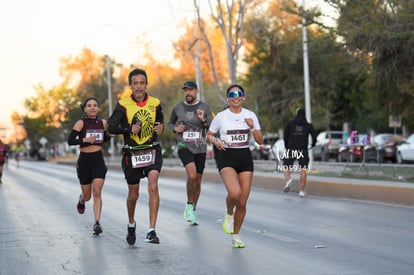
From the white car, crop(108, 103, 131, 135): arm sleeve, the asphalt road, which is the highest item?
crop(108, 103, 131, 135): arm sleeve

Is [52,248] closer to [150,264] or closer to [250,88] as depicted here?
[150,264]

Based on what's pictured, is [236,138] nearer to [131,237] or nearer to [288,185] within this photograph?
[131,237]

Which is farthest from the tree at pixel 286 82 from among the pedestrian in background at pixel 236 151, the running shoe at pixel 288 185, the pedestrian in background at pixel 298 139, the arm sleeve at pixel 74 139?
the pedestrian in background at pixel 236 151

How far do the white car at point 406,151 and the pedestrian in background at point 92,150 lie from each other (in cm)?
2481

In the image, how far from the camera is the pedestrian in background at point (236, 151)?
908cm

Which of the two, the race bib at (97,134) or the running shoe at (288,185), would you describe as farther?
the running shoe at (288,185)

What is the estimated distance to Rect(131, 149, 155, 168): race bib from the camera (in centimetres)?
949

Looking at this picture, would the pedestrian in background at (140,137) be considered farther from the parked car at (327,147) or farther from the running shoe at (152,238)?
the parked car at (327,147)

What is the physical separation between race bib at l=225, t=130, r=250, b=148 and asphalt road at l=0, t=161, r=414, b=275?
4.01 feet

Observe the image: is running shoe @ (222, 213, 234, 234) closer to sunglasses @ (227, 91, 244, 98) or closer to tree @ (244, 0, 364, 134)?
sunglasses @ (227, 91, 244, 98)

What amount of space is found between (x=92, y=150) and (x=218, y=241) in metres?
2.35

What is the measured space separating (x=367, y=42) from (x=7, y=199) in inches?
373

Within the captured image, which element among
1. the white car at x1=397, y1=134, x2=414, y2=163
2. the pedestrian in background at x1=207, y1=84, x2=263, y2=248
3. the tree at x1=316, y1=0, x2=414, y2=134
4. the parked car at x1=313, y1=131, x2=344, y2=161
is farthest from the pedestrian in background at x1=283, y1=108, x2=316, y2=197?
the parked car at x1=313, y1=131, x2=344, y2=161

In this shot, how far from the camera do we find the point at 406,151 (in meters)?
34.1
